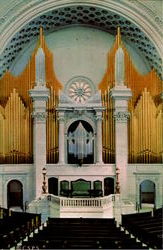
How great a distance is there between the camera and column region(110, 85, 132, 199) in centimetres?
2723

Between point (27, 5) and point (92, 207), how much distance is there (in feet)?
37.1

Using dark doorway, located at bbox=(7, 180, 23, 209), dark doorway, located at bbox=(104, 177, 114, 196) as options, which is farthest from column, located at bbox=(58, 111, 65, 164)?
dark doorway, located at bbox=(7, 180, 23, 209)

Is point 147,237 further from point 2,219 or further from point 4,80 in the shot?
point 4,80

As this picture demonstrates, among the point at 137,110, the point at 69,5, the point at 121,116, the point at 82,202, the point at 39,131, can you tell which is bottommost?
the point at 82,202

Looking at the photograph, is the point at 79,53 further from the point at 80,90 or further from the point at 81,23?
the point at 80,90

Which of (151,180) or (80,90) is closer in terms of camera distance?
(151,180)

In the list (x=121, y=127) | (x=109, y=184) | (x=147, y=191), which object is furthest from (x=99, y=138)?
(x=147, y=191)

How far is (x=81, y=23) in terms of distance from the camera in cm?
3017

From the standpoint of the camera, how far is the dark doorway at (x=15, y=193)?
91.6 ft

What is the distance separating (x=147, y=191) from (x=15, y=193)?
7.73m

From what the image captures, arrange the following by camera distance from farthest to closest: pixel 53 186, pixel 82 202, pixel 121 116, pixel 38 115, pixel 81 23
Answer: pixel 81 23, pixel 121 116, pixel 38 115, pixel 53 186, pixel 82 202

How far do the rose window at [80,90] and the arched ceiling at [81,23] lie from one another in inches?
142

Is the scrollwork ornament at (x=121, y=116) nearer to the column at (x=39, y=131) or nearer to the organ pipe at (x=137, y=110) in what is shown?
the organ pipe at (x=137, y=110)

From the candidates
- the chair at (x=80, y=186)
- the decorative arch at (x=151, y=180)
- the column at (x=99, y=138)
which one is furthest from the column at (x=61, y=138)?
the decorative arch at (x=151, y=180)
